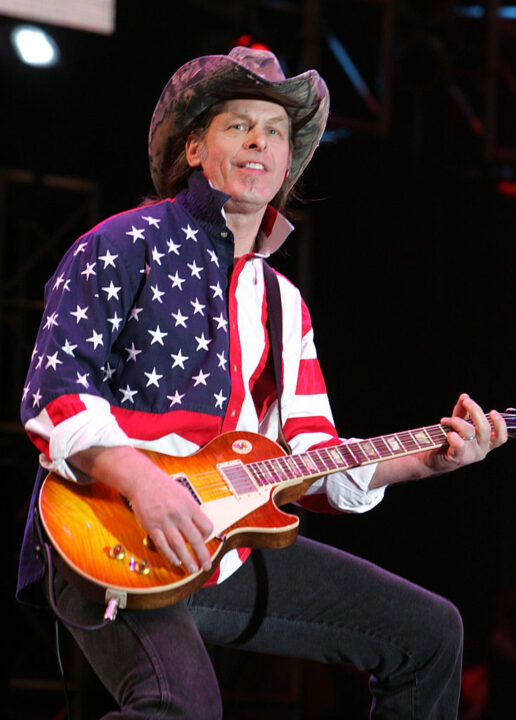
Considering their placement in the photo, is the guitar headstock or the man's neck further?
the man's neck

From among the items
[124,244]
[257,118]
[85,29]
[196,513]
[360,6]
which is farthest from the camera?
[360,6]

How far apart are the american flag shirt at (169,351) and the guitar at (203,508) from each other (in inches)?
3.5

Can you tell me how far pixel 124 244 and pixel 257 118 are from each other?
733 millimetres

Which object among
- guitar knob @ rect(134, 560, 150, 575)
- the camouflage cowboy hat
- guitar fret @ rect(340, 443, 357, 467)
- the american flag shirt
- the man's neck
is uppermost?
the camouflage cowboy hat

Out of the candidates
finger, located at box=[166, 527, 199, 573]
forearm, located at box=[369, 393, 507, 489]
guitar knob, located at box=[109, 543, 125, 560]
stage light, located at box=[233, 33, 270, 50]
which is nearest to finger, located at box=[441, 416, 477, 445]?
forearm, located at box=[369, 393, 507, 489]

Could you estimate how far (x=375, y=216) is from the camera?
16.7 ft

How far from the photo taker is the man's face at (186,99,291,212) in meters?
2.45

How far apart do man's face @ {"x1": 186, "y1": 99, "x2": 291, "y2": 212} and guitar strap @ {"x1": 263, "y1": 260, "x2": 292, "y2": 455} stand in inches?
10.2

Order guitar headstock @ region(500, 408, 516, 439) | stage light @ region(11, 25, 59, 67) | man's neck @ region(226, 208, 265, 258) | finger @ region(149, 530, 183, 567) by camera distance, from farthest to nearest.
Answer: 1. stage light @ region(11, 25, 59, 67)
2. man's neck @ region(226, 208, 265, 258)
3. guitar headstock @ region(500, 408, 516, 439)
4. finger @ region(149, 530, 183, 567)

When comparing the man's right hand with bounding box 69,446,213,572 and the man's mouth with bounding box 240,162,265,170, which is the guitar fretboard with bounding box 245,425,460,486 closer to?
the man's right hand with bounding box 69,446,213,572

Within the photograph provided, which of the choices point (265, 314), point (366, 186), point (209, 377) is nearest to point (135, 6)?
point (366, 186)

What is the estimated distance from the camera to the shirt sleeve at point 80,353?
175 cm

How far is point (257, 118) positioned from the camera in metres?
2.52

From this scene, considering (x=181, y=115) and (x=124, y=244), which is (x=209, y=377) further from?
(x=181, y=115)
